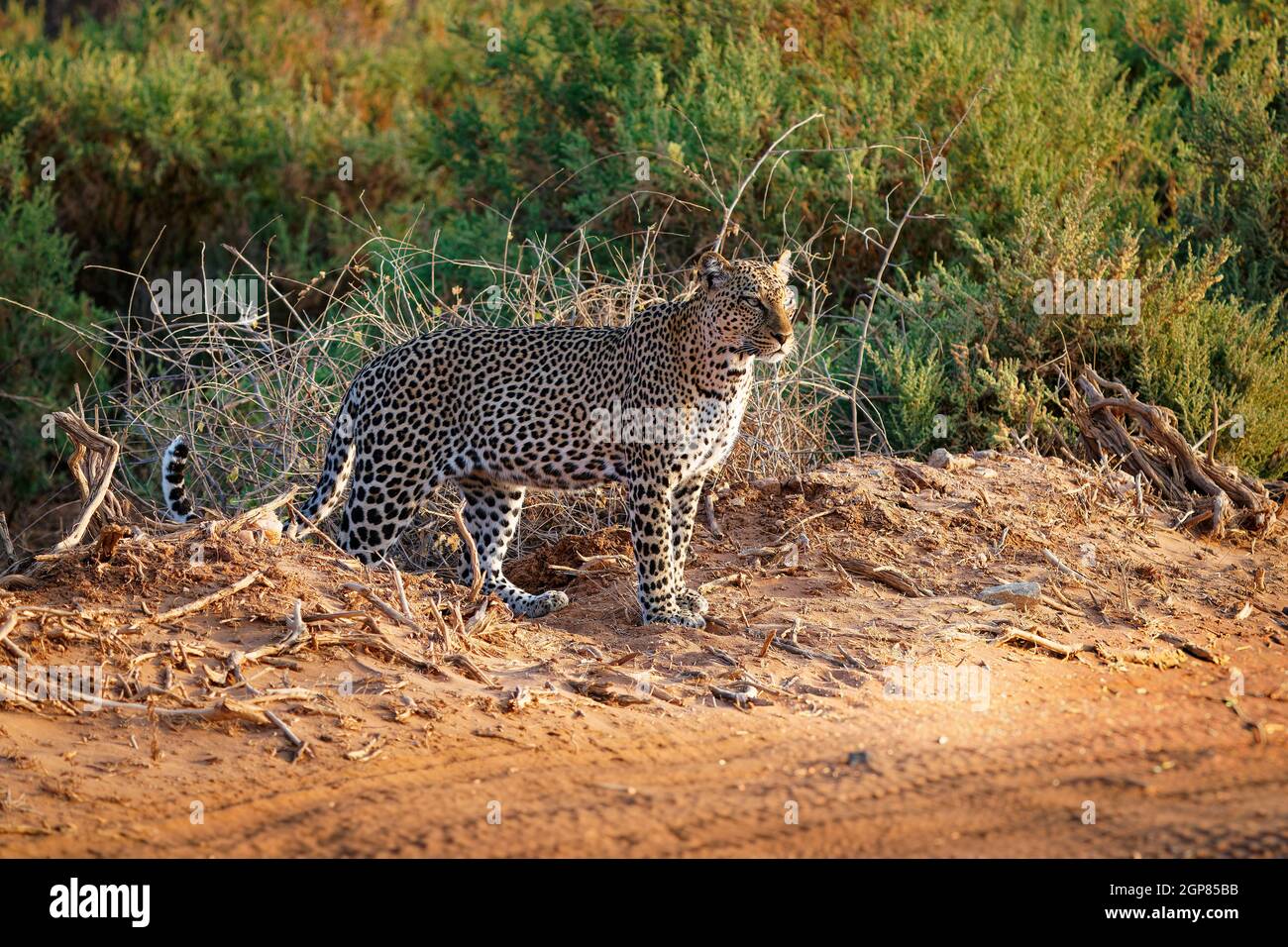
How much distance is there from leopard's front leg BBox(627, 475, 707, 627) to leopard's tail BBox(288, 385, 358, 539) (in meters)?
1.51

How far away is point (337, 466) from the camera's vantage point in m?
7.76

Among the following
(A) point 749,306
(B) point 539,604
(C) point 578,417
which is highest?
(A) point 749,306

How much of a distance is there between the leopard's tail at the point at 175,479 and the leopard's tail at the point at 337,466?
1.98 feet

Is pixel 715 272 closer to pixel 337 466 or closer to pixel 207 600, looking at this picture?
pixel 337 466

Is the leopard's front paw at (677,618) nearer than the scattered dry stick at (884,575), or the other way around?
the leopard's front paw at (677,618)

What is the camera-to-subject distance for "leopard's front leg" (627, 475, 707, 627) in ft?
23.6

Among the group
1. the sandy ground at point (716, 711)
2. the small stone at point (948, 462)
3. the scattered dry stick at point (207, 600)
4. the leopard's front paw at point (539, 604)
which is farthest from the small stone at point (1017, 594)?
the scattered dry stick at point (207, 600)

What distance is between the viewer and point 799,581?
759 centimetres

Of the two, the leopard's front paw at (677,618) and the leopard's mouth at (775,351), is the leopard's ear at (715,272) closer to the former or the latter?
the leopard's mouth at (775,351)

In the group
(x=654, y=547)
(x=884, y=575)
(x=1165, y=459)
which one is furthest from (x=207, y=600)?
(x=1165, y=459)

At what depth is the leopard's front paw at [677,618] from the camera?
23.2 feet

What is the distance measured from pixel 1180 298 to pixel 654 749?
5745mm

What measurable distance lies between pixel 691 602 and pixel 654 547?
31 centimetres
